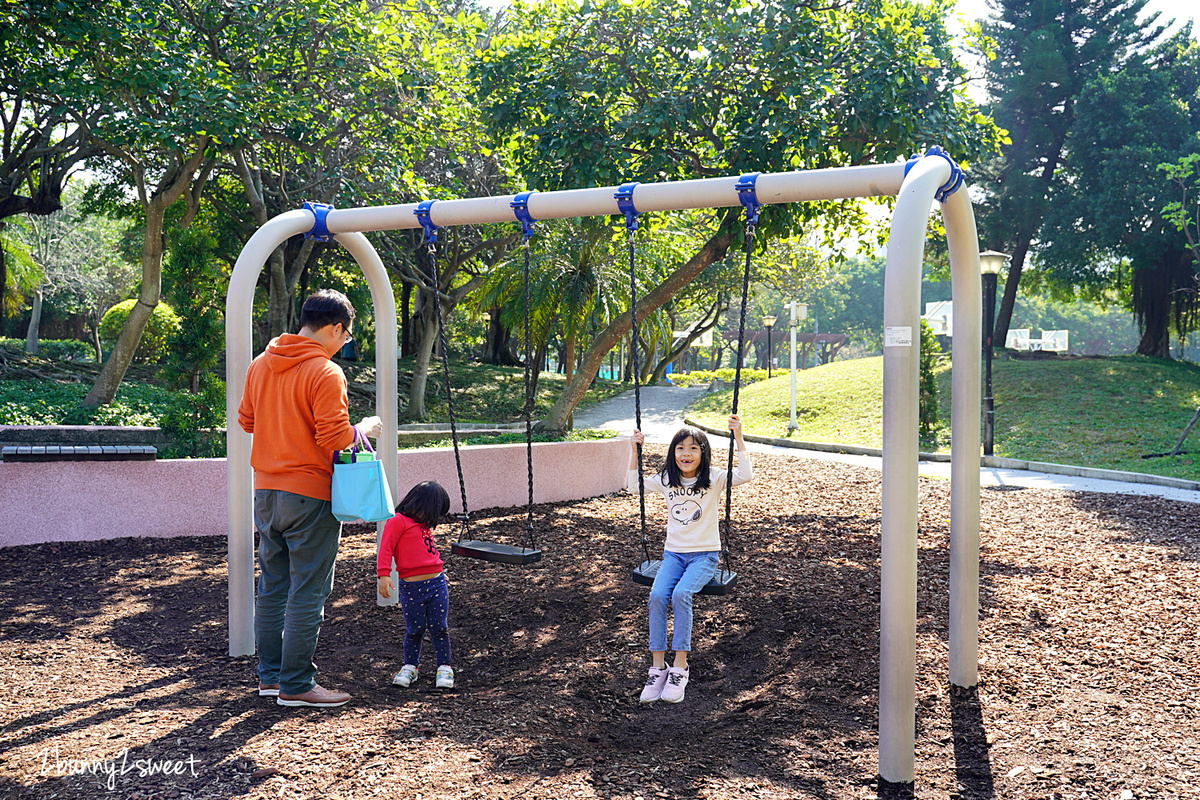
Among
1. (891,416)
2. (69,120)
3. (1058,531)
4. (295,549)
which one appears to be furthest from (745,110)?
(69,120)

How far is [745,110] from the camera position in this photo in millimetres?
7809

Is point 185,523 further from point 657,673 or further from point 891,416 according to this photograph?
point 891,416

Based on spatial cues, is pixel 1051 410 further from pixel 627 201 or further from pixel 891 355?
pixel 891 355

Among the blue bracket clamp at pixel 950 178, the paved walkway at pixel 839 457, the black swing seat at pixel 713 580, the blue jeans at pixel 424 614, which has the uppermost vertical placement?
the blue bracket clamp at pixel 950 178

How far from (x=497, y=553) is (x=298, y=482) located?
139cm

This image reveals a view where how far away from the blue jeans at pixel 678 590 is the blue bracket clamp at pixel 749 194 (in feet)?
5.64

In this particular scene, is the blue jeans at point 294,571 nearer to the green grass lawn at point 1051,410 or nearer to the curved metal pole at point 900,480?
the curved metal pole at point 900,480

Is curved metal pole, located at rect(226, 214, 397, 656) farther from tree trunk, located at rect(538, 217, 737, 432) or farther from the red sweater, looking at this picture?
tree trunk, located at rect(538, 217, 737, 432)

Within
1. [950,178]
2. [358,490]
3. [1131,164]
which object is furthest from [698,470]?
[1131,164]

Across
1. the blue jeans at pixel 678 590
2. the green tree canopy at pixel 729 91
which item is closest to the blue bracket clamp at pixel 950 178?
the blue jeans at pixel 678 590

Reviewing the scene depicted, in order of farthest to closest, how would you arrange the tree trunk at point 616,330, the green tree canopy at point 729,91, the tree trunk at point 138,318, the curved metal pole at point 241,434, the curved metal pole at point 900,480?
the tree trunk at point 138,318, the tree trunk at point 616,330, the green tree canopy at point 729,91, the curved metal pole at point 241,434, the curved metal pole at point 900,480

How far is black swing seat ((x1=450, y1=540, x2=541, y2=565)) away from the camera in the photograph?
180 inches

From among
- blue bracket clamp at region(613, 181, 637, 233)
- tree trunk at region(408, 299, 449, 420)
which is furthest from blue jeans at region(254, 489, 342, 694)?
tree trunk at region(408, 299, 449, 420)

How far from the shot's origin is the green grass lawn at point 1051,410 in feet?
48.5
